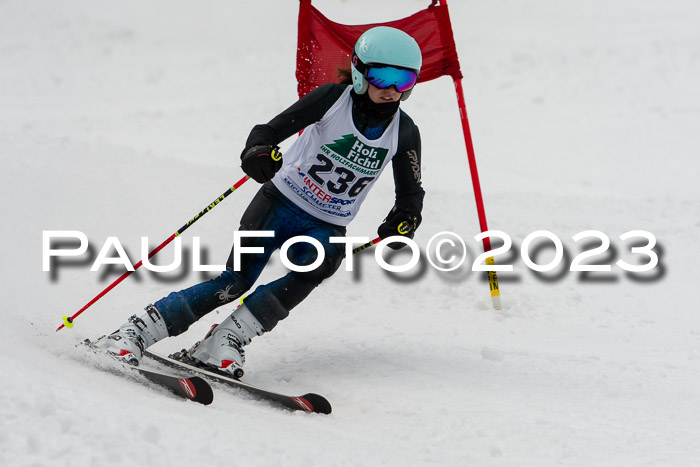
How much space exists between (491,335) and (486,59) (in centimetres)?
1147

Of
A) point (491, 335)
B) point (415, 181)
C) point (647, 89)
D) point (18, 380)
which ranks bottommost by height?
point (491, 335)

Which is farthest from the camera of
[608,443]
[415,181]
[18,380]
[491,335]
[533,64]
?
[533,64]

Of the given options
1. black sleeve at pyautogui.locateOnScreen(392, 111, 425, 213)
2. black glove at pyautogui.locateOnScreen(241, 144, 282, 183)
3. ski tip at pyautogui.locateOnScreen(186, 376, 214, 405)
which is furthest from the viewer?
black sleeve at pyautogui.locateOnScreen(392, 111, 425, 213)

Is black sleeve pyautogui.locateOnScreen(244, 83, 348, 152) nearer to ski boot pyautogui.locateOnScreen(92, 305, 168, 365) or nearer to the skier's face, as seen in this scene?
the skier's face

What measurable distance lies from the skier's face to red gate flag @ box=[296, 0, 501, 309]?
2010 millimetres

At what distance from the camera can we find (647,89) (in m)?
13.3

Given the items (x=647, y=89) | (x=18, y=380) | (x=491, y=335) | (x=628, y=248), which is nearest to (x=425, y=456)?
(x=18, y=380)

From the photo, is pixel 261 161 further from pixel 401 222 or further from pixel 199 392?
pixel 199 392

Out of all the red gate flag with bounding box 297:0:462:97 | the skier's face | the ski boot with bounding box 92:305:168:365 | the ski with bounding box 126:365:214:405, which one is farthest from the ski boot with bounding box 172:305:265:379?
the red gate flag with bounding box 297:0:462:97

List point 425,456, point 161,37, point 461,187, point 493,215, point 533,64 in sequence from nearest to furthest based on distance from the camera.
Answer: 1. point 425,456
2. point 493,215
3. point 461,187
4. point 533,64
5. point 161,37

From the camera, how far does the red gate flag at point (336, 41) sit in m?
5.70

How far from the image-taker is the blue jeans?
368cm

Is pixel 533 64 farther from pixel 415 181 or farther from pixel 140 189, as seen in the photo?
pixel 415 181

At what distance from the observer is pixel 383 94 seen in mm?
3709
